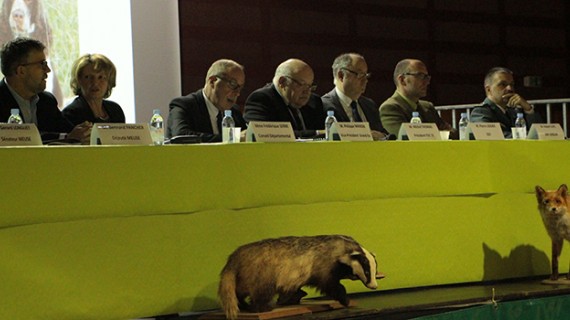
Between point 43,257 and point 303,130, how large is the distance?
198cm

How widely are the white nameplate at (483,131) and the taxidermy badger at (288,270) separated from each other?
1224 mm

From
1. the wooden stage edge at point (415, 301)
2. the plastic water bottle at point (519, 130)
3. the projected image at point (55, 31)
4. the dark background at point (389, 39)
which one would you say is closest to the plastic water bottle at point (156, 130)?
the wooden stage edge at point (415, 301)

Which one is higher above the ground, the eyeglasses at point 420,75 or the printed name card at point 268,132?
the eyeglasses at point 420,75

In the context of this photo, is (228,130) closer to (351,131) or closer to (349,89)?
(351,131)

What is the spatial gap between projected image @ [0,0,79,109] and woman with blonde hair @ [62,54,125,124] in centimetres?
144

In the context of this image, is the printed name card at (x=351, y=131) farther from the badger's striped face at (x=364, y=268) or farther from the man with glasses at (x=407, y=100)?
the man with glasses at (x=407, y=100)

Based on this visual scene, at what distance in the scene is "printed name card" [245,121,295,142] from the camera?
3865 mm

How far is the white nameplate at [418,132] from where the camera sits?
14.4ft

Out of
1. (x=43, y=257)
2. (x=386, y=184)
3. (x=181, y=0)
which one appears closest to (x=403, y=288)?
→ (x=386, y=184)

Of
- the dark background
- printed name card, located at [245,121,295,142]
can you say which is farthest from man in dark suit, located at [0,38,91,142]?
the dark background

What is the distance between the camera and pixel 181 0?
25.6ft

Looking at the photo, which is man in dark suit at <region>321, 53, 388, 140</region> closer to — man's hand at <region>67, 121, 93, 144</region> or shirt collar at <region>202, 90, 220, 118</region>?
shirt collar at <region>202, 90, 220, 118</region>

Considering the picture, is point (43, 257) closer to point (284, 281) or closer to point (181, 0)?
point (284, 281)

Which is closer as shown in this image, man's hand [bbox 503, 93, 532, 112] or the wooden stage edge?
the wooden stage edge
